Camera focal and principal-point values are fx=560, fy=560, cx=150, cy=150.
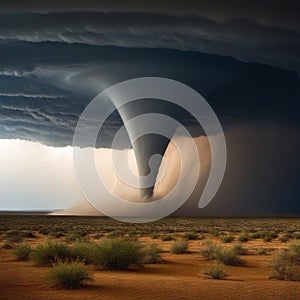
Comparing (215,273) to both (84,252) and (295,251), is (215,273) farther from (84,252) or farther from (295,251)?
(295,251)

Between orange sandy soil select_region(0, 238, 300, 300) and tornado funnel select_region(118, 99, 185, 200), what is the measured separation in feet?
234

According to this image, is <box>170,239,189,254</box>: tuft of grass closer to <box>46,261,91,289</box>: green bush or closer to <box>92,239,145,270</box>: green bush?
<box>92,239,145,270</box>: green bush

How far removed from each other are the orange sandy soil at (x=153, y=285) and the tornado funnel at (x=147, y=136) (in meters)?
71.4

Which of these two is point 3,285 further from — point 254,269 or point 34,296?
point 254,269

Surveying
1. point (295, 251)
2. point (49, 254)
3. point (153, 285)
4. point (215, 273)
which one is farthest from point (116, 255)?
point (295, 251)

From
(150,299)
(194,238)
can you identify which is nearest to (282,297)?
(150,299)

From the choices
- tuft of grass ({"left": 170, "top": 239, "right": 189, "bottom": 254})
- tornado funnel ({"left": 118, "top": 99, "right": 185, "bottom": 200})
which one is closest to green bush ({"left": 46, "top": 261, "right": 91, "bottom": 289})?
tuft of grass ({"left": 170, "top": 239, "right": 189, "bottom": 254})

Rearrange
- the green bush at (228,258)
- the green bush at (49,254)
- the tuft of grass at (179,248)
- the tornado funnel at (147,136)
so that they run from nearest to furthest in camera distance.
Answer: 1. the green bush at (49,254)
2. the green bush at (228,258)
3. the tuft of grass at (179,248)
4. the tornado funnel at (147,136)

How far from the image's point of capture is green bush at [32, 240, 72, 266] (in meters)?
19.6

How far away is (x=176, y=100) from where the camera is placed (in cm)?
8881

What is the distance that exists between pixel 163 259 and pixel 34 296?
1079 cm

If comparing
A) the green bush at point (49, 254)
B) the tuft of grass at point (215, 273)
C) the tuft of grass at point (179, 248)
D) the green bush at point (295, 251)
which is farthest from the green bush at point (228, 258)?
the green bush at point (49, 254)

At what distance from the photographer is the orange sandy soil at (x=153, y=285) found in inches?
526

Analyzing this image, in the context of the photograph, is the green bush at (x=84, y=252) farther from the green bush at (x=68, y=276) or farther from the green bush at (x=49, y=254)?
the green bush at (x=68, y=276)
